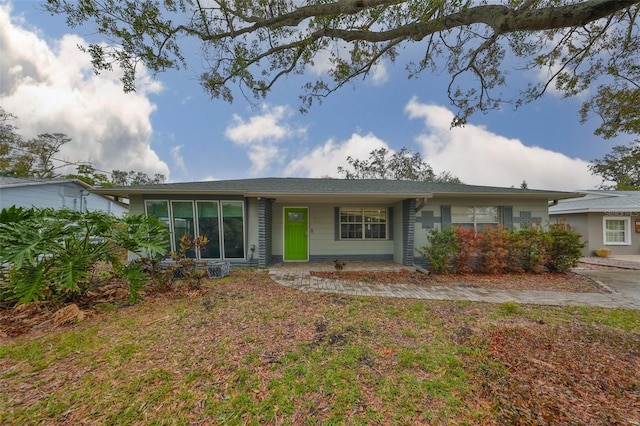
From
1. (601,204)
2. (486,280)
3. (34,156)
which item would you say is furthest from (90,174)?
(601,204)

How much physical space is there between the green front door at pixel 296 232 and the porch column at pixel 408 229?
331 cm

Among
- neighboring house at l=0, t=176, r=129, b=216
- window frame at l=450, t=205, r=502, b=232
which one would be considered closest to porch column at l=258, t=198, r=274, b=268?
neighboring house at l=0, t=176, r=129, b=216

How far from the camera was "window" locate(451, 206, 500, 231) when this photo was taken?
8.05 meters

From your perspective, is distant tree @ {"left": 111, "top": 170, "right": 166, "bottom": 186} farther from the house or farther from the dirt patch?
the dirt patch

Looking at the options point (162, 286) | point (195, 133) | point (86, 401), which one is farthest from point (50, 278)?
point (195, 133)

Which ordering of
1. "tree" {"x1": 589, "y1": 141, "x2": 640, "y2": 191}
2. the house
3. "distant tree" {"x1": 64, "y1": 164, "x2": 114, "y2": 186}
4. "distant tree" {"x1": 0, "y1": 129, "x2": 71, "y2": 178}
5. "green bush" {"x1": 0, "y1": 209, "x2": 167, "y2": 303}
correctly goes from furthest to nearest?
"tree" {"x1": 589, "y1": 141, "x2": 640, "y2": 191}
"distant tree" {"x1": 64, "y1": 164, "x2": 114, "y2": 186}
"distant tree" {"x1": 0, "y1": 129, "x2": 71, "y2": 178}
the house
"green bush" {"x1": 0, "y1": 209, "x2": 167, "y2": 303}

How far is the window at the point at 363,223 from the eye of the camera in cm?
893

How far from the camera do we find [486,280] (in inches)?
250

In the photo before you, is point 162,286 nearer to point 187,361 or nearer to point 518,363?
point 187,361

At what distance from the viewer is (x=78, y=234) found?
4188 mm

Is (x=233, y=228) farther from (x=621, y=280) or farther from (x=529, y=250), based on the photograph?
(x=621, y=280)

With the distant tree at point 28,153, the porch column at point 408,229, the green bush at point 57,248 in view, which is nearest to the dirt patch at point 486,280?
the porch column at point 408,229

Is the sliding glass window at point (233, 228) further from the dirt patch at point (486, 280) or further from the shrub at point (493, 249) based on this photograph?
the shrub at point (493, 249)

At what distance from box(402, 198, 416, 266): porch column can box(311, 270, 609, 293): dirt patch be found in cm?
79
